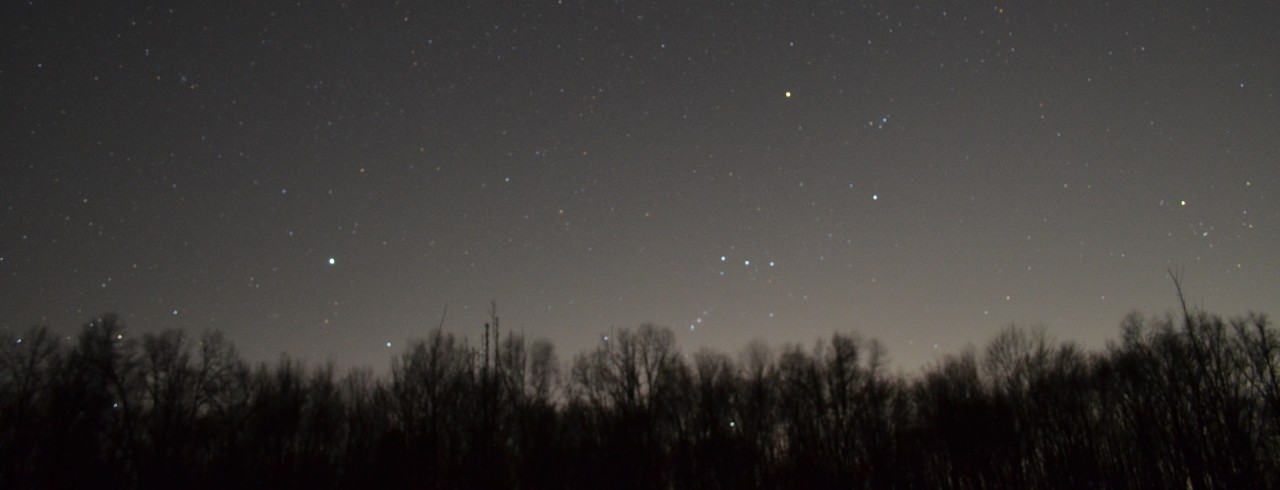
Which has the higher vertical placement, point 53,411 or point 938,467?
point 53,411

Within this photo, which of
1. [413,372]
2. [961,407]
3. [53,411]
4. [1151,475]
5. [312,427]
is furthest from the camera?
[961,407]

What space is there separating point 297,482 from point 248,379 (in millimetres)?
12931

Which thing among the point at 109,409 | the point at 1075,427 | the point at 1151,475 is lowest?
the point at 1151,475

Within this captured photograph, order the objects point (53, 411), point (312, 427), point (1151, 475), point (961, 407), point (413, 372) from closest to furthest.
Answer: point (413, 372) < point (53, 411) < point (1151, 475) < point (312, 427) < point (961, 407)

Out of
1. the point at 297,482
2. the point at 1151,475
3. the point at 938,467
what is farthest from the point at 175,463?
the point at 1151,475

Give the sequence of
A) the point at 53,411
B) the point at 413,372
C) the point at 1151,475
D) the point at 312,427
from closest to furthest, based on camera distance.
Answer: the point at 413,372 → the point at 53,411 → the point at 1151,475 → the point at 312,427

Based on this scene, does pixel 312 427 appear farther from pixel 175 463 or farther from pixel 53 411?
pixel 53 411

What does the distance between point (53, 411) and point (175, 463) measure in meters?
5.21

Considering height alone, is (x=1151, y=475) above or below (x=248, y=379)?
below

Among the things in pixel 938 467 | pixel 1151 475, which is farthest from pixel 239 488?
pixel 1151 475

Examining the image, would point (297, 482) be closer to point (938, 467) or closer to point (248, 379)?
point (248, 379)

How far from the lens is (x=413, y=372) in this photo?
3039 cm

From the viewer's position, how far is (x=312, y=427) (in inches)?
1686

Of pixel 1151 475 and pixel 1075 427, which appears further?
pixel 1075 427
